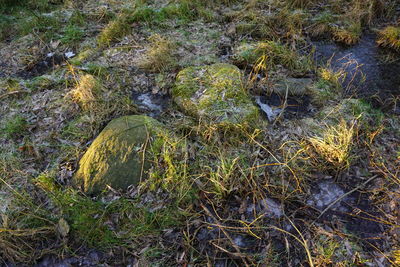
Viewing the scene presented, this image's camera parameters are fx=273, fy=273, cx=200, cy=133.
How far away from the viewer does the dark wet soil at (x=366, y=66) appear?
4379 mm

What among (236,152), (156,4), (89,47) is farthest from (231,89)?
(156,4)

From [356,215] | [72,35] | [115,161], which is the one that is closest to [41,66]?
[72,35]

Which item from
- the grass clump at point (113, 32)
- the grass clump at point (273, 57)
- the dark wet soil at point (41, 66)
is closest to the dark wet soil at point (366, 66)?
the grass clump at point (273, 57)

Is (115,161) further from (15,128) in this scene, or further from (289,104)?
(289,104)

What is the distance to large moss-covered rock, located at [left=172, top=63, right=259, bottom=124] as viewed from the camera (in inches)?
148

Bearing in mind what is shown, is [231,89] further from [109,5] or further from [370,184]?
[109,5]

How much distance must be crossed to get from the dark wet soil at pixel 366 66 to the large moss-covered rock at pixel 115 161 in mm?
3419

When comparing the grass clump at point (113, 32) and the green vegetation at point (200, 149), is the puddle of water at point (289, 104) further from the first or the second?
the grass clump at point (113, 32)

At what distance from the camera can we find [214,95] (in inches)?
157

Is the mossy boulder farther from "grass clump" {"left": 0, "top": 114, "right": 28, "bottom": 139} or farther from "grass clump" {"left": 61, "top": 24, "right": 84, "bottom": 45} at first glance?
"grass clump" {"left": 61, "top": 24, "right": 84, "bottom": 45}

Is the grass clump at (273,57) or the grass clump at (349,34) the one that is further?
the grass clump at (349,34)

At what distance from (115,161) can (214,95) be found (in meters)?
1.68

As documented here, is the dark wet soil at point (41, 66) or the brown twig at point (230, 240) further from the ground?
the dark wet soil at point (41, 66)

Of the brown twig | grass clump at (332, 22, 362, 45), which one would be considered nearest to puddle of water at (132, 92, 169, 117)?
the brown twig
